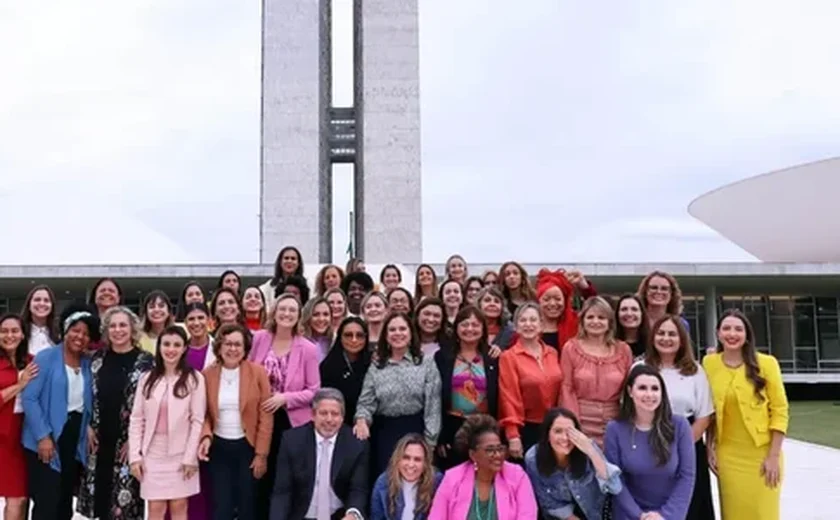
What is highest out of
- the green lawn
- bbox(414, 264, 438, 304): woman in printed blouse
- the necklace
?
bbox(414, 264, 438, 304): woman in printed blouse

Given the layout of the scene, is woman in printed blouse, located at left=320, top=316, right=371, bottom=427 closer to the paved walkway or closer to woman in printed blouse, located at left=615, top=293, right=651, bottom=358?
woman in printed blouse, located at left=615, top=293, right=651, bottom=358

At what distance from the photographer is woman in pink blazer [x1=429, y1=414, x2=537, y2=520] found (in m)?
3.83

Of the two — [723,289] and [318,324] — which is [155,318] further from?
[723,289]

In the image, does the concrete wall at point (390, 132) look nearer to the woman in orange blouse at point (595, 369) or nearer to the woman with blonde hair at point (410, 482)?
the woman in orange blouse at point (595, 369)

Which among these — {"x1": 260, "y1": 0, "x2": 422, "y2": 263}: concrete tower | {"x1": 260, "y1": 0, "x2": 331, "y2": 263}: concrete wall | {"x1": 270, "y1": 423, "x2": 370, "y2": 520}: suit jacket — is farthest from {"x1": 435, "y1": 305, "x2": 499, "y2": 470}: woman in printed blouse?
{"x1": 260, "y1": 0, "x2": 331, "y2": 263}: concrete wall

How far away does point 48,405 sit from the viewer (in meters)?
4.56

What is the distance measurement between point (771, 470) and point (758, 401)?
36 cm

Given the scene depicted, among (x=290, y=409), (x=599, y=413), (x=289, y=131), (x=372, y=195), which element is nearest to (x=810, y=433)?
(x=599, y=413)

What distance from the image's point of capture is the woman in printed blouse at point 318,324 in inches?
199

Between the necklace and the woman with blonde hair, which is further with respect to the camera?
the woman with blonde hair

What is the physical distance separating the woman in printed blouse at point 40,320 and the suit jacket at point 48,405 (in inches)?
12.7

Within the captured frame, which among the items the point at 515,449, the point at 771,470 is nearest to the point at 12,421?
the point at 515,449

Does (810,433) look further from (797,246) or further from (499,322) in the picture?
(797,246)

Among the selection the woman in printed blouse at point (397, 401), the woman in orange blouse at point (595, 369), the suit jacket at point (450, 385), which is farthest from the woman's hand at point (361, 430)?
the woman in orange blouse at point (595, 369)
